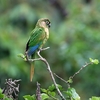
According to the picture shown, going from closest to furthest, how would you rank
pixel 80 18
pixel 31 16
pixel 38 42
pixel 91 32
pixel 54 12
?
pixel 38 42
pixel 91 32
pixel 80 18
pixel 31 16
pixel 54 12

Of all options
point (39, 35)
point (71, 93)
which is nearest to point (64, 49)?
point (39, 35)

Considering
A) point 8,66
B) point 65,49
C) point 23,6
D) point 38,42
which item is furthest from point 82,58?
point 23,6

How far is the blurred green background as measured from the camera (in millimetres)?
6930

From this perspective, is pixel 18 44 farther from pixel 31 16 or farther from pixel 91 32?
pixel 31 16

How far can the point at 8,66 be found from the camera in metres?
7.92

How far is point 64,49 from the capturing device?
7.15 meters

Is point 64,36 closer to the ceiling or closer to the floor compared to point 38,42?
closer to the ceiling

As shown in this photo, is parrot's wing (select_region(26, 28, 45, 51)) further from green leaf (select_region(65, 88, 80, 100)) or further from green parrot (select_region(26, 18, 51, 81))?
green leaf (select_region(65, 88, 80, 100))

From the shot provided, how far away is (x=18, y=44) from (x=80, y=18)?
1.50 meters

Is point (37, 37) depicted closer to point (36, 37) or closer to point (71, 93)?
point (36, 37)

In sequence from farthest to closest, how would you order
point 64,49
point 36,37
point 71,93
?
point 64,49 → point 36,37 → point 71,93

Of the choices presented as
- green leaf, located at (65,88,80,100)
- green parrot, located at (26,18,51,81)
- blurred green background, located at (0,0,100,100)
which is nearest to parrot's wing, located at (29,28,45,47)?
green parrot, located at (26,18,51,81)

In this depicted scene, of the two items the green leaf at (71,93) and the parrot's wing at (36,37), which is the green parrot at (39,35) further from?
the green leaf at (71,93)

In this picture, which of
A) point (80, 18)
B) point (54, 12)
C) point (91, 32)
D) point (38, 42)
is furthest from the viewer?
point (54, 12)
